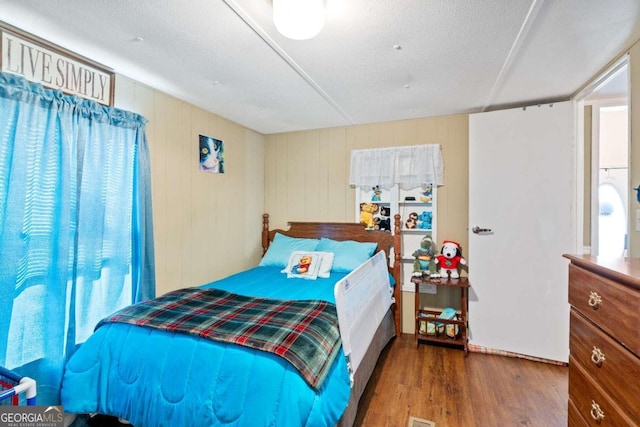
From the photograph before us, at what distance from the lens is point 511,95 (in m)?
2.43

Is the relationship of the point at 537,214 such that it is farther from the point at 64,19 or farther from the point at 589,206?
the point at 64,19

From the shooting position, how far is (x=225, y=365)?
1305 mm

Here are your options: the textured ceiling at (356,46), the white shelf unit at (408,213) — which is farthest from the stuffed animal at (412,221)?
the textured ceiling at (356,46)

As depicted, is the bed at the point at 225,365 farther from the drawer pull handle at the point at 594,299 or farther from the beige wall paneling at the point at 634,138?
the beige wall paneling at the point at 634,138

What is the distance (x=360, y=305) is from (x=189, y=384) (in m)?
1.05

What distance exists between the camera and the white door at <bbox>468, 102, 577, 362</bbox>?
2.40m

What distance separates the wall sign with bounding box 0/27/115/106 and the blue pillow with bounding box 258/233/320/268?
192 cm

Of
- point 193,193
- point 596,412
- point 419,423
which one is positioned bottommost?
Result: point 419,423

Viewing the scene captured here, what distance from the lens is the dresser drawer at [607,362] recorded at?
885 millimetres

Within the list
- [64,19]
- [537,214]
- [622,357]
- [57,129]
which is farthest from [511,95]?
[57,129]

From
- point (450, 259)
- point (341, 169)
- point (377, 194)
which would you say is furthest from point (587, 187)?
point (341, 169)

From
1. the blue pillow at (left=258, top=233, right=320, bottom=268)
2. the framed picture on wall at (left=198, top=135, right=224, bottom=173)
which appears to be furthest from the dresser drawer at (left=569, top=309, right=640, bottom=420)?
the framed picture on wall at (left=198, top=135, right=224, bottom=173)

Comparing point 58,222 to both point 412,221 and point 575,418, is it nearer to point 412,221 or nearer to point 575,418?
point 575,418

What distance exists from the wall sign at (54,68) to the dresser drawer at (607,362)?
289 cm
